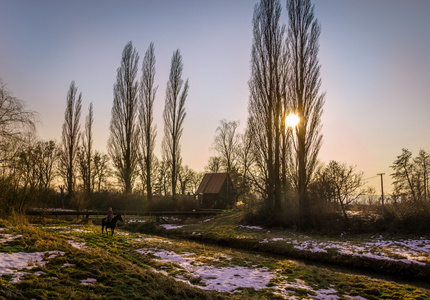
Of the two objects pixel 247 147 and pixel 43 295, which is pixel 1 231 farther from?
pixel 247 147

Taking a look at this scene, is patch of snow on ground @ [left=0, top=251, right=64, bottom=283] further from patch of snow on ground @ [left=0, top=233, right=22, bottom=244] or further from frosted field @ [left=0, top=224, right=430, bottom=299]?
patch of snow on ground @ [left=0, top=233, right=22, bottom=244]

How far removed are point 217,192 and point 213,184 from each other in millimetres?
2136

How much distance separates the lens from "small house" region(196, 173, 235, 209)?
1474 inches

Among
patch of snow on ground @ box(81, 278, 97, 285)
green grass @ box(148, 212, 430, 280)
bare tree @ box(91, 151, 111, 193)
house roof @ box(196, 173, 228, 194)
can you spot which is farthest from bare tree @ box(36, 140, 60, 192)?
patch of snow on ground @ box(81, 278, 97, 285)

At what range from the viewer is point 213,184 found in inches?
1529

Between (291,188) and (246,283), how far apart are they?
18437mm

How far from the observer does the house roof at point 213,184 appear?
124 feet

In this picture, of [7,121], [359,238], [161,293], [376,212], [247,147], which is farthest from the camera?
[247,147]

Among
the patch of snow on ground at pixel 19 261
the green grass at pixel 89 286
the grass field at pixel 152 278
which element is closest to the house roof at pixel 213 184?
the grass field at pixel 152 278

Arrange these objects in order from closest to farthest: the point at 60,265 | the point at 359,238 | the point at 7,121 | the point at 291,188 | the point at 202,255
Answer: the point at 60,265, the point at 202,255, the point at 7,121, the point at 359,238, the point at 291,188

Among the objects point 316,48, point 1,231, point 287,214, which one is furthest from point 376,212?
point 1,231

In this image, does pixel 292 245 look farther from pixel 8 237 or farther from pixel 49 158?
pixel 49 158

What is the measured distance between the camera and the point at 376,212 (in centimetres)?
1872

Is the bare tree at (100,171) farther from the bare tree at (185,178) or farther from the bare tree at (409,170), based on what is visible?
the bare tree at (409,170)
